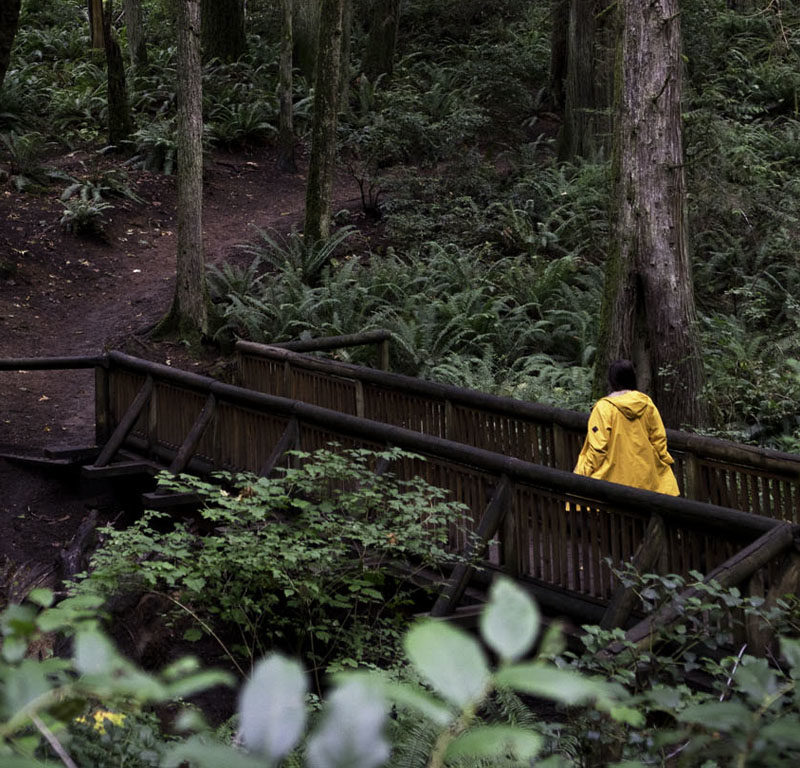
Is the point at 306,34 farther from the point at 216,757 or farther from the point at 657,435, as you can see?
the point at 216,757

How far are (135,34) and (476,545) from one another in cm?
2449

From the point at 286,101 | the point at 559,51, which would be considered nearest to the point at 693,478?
the point at 286,101

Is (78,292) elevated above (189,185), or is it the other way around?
(189,185)

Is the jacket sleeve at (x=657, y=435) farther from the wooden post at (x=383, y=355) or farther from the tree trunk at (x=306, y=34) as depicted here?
the tree trunk at (x=306, y=34)

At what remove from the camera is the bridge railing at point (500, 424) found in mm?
6836

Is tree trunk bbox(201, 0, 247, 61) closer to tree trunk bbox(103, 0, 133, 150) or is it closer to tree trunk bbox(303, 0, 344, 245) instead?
tree trunk bbox(103, 0, 133, 150)

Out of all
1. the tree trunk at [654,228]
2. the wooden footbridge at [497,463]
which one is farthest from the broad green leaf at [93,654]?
the tree trunk at [654,228]

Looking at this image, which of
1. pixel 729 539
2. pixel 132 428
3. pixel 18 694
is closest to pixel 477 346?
pixel 132 428

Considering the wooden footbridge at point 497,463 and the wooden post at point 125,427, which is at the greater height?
the wooden footbridge at point 497,463

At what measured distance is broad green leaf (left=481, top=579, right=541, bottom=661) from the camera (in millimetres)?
889

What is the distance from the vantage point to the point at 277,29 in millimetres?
30422

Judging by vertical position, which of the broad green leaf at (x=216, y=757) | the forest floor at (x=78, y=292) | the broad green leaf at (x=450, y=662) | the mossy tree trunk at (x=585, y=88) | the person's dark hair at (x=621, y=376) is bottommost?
the forest floor at (x=78, y=292)

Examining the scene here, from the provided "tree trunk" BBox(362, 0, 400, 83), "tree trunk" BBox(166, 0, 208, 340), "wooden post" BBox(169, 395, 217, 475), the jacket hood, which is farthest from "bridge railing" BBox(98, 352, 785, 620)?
"tree trunk" BBox(362, 0, 400, 83)

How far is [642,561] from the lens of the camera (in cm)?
549
